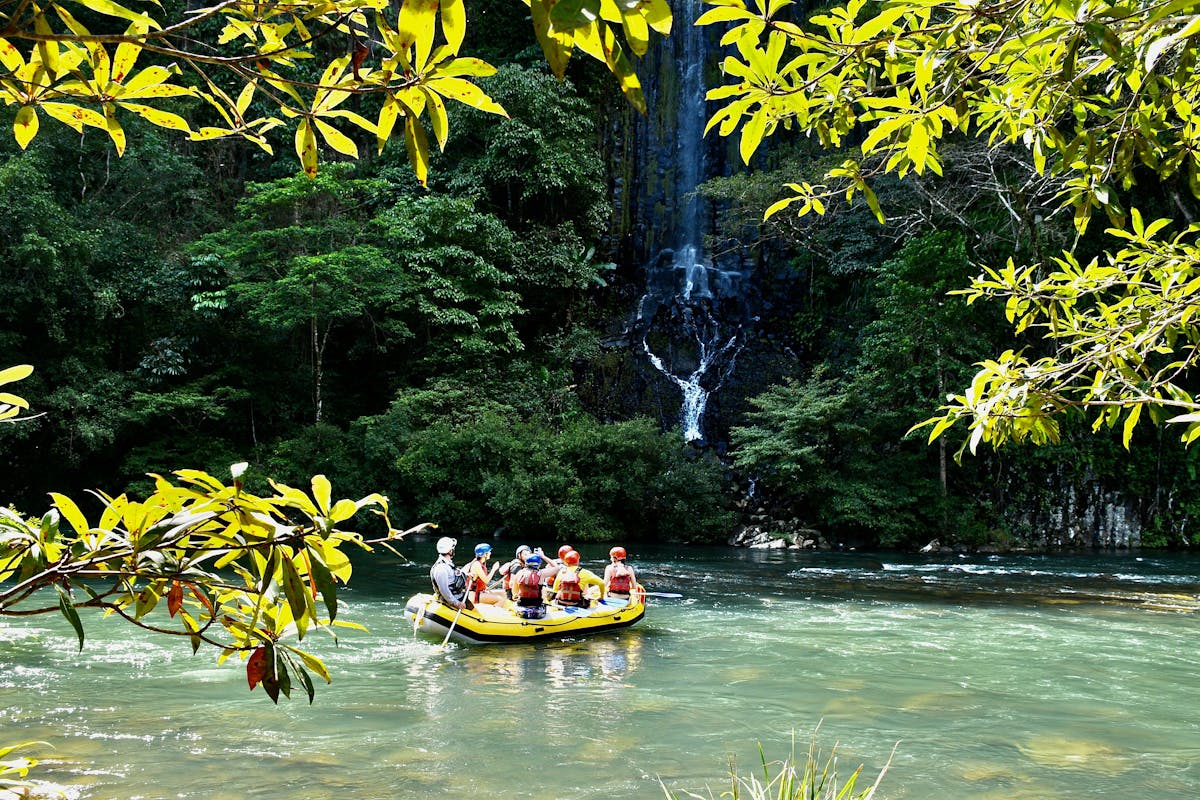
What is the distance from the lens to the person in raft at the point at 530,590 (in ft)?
31.3

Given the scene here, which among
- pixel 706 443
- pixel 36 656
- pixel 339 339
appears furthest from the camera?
pixel 339 339

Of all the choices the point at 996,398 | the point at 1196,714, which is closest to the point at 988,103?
the point at 996,398

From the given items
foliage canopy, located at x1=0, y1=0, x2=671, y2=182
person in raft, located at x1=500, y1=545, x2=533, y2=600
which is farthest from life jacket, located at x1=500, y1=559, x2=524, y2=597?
foliage canopy, located at x1=0, y1=0, x2=671, y2=182

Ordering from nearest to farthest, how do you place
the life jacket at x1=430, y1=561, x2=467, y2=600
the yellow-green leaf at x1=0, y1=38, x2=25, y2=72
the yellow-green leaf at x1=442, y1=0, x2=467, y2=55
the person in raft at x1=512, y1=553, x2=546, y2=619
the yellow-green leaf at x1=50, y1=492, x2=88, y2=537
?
the yellow-green leaf at x1=442, y1=0, x2=467, y2=55
the yellow-green leaf at x1=50, y1=492, x2=88, y2=537
the yellow-green leaf at x1=0, y1=38, x2=25, y2=72
the life jacket at x1=430, y1=561, x2=467, y2=600
the person in raft at x1=512, y1=553, x2=546, y2=619

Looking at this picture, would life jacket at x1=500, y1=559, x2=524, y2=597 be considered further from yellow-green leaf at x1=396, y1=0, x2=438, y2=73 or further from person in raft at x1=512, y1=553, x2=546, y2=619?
yellow-green leaf at x1=396, y1=0, x2=438, y2=73

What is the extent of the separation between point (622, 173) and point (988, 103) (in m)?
23.2

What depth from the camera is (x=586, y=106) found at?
2325cm

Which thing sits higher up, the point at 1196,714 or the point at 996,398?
the point at 996,398

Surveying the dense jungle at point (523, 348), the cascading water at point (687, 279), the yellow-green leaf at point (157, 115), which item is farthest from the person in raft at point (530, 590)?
the cascading water at point (687, 279)

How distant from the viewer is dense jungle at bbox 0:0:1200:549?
1834 cm

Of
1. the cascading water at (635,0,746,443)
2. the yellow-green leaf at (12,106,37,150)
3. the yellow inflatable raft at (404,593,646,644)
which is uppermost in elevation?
the cascading water at (635,0,746,443)

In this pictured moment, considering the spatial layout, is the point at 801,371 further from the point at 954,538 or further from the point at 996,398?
the point at 996,398

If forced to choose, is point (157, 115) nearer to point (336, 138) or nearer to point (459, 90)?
point (336, 138)

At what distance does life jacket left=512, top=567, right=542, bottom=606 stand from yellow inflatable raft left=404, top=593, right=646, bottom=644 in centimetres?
17
